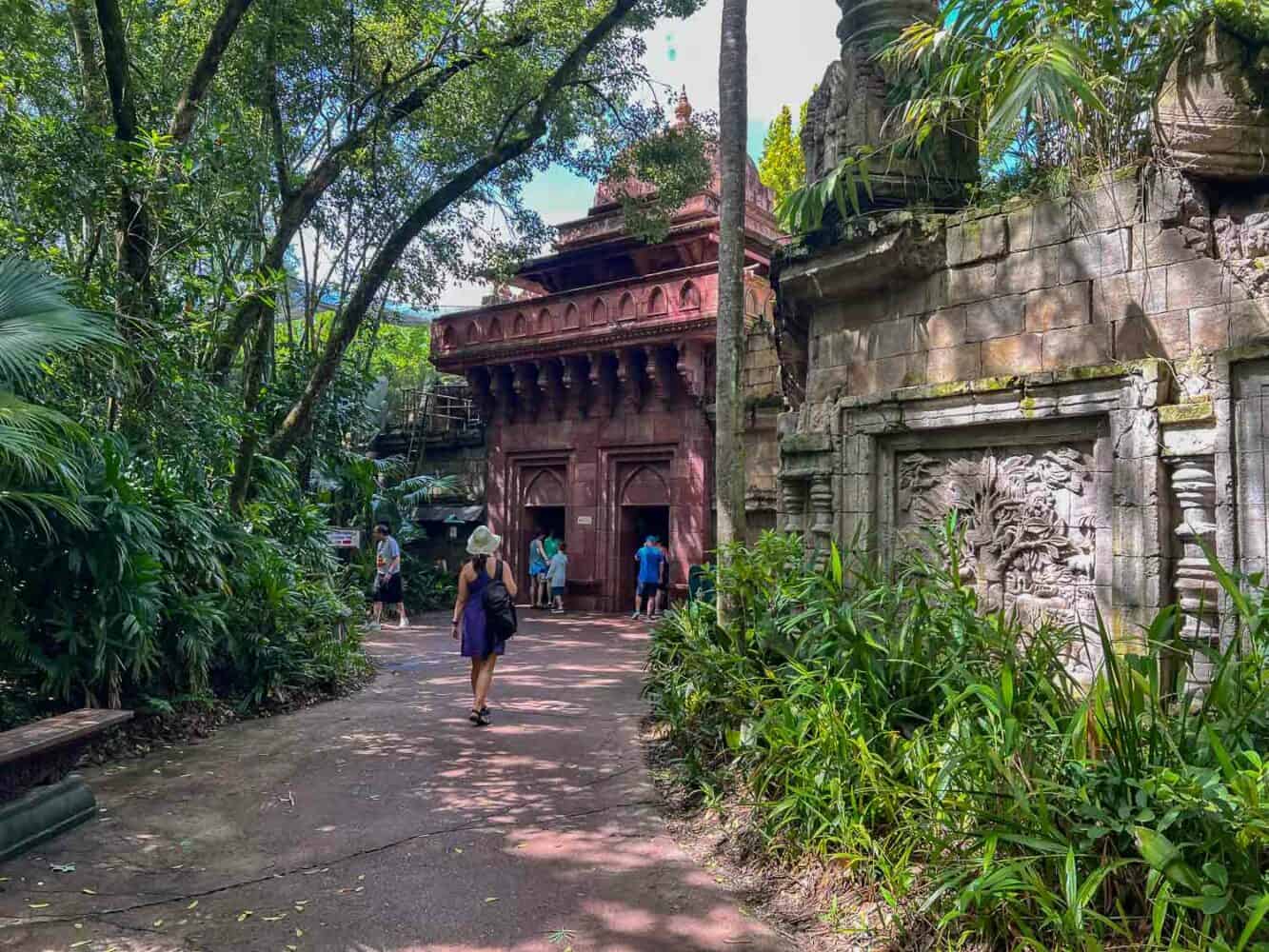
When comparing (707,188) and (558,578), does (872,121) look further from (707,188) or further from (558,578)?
(558,578)

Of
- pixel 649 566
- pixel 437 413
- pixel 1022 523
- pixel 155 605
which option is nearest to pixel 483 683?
pixel 155 605

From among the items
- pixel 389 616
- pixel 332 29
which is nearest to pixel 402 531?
pixel 389 616

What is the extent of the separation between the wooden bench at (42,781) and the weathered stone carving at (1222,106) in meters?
6.50

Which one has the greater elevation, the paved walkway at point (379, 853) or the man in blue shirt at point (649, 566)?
the man in blue shirt at point (649, 566)

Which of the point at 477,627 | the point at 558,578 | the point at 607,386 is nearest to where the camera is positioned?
the point at 477,627

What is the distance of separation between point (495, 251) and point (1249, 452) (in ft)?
34.3

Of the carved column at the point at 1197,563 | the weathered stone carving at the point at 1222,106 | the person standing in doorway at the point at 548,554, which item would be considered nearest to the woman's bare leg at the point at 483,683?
the carved column at the point at 1197,563

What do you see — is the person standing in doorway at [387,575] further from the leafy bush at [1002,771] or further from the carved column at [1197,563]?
the carved column at [1197,563]

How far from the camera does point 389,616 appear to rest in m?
15.2

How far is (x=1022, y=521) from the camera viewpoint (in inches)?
194

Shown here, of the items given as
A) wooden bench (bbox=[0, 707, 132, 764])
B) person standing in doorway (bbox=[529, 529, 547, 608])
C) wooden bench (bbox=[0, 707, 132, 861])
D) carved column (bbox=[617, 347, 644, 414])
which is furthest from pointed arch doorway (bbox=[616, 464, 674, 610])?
wooden bench (bbox=[0, 707, 132, 861])

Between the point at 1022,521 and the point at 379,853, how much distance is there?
153 inches

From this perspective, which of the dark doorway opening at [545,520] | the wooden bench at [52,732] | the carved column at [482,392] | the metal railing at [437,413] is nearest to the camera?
the wooden bench at [52,732]

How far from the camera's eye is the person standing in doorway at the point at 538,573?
54.7ft
